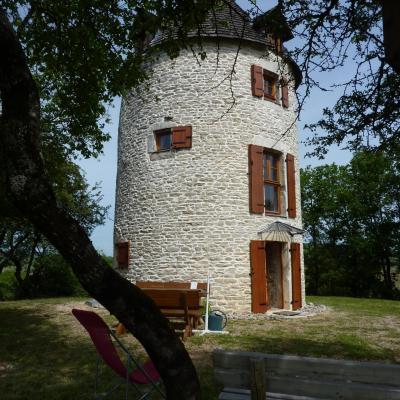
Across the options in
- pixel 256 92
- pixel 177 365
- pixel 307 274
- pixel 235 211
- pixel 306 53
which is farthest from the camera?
pixel 307 274

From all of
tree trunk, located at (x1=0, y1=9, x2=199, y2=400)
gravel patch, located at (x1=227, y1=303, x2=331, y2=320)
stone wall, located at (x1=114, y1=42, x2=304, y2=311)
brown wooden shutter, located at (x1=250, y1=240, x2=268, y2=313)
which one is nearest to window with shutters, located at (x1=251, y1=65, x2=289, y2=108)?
stone wall, located at (x1=114, y1=42, x2=304, y2=311)

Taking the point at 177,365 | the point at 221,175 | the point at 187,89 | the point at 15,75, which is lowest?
the point at 177,365

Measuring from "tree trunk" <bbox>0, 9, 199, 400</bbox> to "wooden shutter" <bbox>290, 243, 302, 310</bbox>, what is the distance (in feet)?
31.0

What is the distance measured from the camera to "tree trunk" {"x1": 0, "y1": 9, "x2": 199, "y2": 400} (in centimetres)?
299

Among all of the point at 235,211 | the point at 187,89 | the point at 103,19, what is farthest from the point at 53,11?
the point at 235,211

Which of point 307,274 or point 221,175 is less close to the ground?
point 221,175

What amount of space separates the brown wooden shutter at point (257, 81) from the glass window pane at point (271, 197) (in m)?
2.65

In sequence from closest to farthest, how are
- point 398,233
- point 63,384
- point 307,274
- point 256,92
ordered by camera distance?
point 63,384
point 256,92
point 398,233
point 307,274

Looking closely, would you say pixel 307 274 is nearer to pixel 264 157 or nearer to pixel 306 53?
Answer: pixel 264 157

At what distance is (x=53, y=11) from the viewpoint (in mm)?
6789

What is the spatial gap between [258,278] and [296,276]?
1823 millimetres

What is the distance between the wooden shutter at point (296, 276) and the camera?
12.1 metres

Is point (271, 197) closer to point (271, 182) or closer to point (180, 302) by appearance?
point (271, 182)

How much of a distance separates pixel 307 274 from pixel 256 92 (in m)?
16.0
